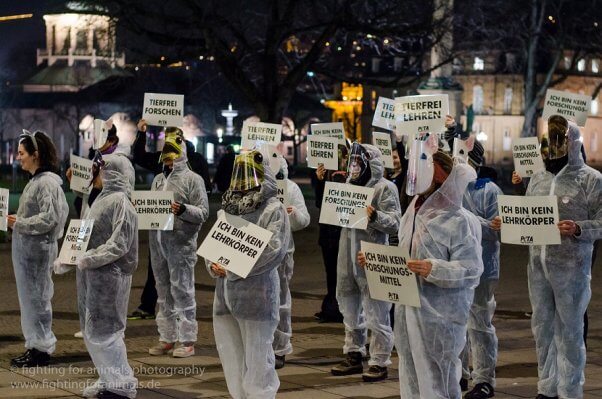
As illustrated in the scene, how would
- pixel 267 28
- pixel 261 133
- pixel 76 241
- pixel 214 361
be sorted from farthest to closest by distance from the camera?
pixel 267 28 → pixel 261 133 → pixel 214 361 → pixel 76 241

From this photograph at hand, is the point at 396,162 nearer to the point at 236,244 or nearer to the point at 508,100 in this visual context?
the point at 236,244

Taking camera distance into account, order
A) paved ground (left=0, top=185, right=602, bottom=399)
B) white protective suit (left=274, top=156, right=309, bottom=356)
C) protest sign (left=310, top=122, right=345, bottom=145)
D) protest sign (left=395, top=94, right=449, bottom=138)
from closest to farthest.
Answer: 1. protest sign (left=395, top=94, right=449, bottom=138)
2. paved ground (left=0, top=185, right=602, bottom=399)
3. white protective suit (left=274, top=156, right=309, bottom=356)
4. protest sign (left=310, top=122, right=345, bottom=145)


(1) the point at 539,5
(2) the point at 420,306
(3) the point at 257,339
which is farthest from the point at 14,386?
(1) the point at 539,5

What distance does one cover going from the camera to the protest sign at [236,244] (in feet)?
26.6

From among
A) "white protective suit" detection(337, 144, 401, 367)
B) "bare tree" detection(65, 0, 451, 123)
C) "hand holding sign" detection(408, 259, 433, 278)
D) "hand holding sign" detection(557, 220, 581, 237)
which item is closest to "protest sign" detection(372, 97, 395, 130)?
"white protective suit" detection(337, 144, 401, 367)

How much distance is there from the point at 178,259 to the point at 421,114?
292 cm

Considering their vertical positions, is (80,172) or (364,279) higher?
(80,172)

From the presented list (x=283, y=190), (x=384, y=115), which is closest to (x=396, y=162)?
(x=384, y=115)

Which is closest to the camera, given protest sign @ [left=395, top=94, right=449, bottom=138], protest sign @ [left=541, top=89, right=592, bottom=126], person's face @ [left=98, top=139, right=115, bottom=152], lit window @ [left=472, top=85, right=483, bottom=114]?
protest sign @ [left=395, top=94, right=449, bottom=138]

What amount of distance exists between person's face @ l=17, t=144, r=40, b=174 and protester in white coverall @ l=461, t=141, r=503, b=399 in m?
3.46

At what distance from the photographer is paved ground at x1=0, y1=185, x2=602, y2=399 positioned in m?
9.91

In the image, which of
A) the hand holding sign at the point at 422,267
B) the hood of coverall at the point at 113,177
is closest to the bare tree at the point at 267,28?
the hood of coverall at the point at 113,177

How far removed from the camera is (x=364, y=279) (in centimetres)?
1070

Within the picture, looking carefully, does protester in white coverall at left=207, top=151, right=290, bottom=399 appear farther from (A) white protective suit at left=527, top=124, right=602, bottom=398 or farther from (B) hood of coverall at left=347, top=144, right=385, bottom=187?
(B) hood of coverall at left=347, top=144, right=385, bottom=187
